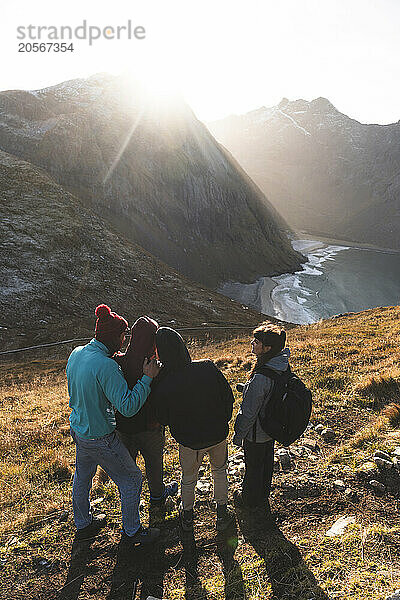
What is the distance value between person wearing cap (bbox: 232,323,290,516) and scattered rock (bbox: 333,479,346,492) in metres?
0.99

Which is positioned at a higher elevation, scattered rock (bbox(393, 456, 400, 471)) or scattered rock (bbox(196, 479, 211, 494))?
scattered rock (bbox(393, 456, 400, 471))

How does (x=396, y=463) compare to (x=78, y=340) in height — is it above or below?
above

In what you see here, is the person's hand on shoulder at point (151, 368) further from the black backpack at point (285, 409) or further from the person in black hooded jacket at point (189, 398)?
the black backpack at point (285, 409)

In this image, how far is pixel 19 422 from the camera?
10.3 m

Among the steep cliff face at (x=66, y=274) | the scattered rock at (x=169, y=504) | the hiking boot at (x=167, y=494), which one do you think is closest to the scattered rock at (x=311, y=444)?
the hiking boot at (x=167, y=494)

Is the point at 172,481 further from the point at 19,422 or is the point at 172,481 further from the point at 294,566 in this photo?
the point at 19,422

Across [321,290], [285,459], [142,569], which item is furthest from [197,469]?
[321,290]

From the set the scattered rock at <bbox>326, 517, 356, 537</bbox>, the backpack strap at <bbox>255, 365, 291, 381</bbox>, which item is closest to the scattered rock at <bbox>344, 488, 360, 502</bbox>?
the scattered rock at <bbox>326, 517, 356, 537</bbox>

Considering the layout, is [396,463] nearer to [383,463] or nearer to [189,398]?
[383,463]

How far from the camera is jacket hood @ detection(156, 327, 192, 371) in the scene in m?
4.02

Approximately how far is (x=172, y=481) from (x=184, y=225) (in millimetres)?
71458

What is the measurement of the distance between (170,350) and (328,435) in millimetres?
4195

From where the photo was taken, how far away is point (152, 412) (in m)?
4.40

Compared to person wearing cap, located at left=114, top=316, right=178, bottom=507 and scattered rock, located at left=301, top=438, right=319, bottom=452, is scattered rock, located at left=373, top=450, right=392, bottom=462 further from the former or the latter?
person wearing cap, located at left=114, top=316, right=178, bottom=507
